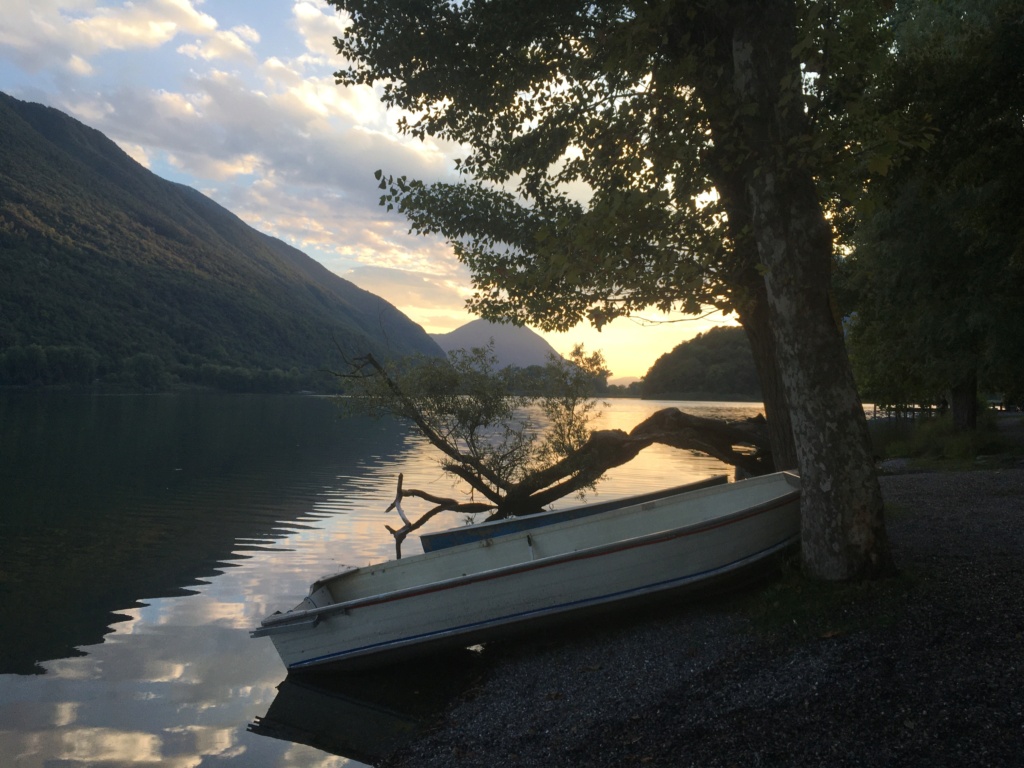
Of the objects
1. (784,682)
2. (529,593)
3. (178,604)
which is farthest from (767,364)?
(178,604)

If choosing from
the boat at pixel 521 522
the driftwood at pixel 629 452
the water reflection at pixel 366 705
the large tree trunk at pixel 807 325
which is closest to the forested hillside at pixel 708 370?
the driftwood at pixel 629 452

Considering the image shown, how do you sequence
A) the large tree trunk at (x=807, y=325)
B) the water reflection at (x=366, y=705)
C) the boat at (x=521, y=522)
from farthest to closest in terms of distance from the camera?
the boat at (x=521, y=522) < the water reflection at (x=366, y=705) < the large tree trunk at (x=807, y=325)

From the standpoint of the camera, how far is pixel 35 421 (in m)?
59.2

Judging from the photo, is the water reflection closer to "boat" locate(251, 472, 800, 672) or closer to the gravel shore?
"boat" locate(251, 472, 800, 672)

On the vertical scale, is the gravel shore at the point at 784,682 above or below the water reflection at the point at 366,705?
above

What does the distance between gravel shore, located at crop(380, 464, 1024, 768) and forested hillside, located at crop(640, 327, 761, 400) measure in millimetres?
136089

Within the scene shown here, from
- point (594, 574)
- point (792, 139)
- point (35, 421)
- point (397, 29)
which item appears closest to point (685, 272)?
point (792, 139)

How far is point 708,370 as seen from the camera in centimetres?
15462

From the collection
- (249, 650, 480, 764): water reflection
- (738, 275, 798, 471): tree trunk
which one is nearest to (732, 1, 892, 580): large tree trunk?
(738, 275, 798, 471): tree trunk

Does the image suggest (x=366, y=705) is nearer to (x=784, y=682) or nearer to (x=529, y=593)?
(x=529, y=593)

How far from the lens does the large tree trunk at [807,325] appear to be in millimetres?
8711

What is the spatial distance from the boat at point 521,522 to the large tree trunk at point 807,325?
503cm

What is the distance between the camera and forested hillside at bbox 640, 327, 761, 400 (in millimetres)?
150750

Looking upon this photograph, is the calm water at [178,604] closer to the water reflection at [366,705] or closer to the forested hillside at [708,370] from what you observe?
A: the water reflection at [366,705]
